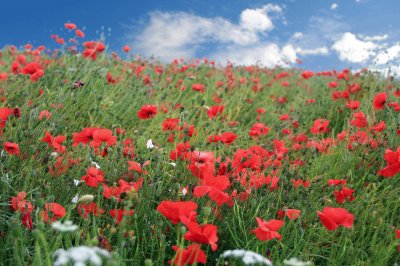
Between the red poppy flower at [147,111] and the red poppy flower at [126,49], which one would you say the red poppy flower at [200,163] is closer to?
the red poppy flower at [147,111]

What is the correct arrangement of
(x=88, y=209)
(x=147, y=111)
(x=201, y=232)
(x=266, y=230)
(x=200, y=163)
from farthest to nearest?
1. (x=147, y=111)
2. (x=200, y=163)
3. (x=88, y=209)
4. (x=266, y=230)
5. (x=201, y=232)

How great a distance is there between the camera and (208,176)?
1829mm

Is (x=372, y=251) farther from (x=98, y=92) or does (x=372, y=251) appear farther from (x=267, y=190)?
(x=98, y=92)

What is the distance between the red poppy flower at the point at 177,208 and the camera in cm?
144

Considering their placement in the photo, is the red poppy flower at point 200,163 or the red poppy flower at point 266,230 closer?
the red poppy flower at point 266,230

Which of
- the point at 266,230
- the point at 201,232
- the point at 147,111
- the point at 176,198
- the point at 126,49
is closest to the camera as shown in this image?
the point at 201,232

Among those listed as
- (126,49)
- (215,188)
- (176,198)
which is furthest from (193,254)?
(126,49)

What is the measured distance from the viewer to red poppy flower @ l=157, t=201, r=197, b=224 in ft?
4.73

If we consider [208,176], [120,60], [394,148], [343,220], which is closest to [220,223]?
[208,176]

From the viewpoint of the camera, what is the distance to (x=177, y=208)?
147cm

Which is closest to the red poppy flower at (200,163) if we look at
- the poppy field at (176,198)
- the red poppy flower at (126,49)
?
the poppy field at (176,198)

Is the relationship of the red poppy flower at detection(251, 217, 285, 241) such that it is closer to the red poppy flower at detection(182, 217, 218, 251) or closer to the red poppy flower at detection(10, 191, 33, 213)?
the red poppy flower at detection(182, 217, 218, 251)

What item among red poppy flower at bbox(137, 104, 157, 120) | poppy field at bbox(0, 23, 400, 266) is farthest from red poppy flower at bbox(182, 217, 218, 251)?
red poppy flower at bbox(137, 104, 157, 120)

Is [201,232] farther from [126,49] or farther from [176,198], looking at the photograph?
[126,49]
